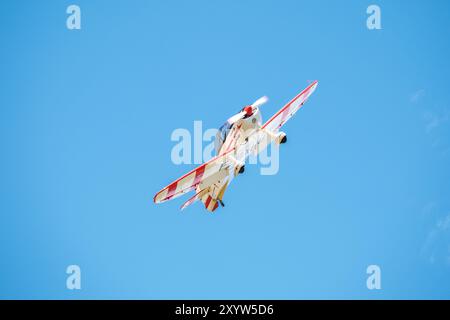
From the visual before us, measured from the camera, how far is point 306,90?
3797cm

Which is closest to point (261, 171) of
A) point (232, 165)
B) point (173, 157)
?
point (232, 165)

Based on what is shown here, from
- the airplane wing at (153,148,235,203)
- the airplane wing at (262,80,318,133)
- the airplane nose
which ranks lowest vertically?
the airplane wing at (153,148,235,203)

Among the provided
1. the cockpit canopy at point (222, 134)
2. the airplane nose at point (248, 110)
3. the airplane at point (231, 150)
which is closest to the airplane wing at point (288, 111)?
the airplane at point (231, 150)

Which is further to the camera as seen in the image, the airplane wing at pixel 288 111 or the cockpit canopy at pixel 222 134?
the airplane wing at pixel 288 111

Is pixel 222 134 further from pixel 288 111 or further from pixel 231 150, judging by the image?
pixel 288 111

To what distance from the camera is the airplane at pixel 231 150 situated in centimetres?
3231

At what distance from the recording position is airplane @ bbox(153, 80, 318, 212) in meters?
32.3

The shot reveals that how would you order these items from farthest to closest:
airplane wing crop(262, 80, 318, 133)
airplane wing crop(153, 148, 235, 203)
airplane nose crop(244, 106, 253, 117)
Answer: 1. airplane wing crop(262, 80, 318, 133)
2. airplane nose crop(244, 106, 253, 117)
3. airplane wing crop(153, 148, 235, 203)

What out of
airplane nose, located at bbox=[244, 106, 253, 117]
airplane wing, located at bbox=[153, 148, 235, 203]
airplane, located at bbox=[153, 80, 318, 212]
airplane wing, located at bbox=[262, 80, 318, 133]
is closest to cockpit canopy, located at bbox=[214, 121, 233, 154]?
airplane, located at bbox=[153, 80, 318, 212]

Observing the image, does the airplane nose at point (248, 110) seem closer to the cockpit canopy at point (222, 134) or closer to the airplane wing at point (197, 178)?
the cockpit canopy at point (222, 134)

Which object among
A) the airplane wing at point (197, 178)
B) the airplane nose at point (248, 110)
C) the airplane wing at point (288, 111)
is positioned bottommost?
the airplane wing at point (197, 178)

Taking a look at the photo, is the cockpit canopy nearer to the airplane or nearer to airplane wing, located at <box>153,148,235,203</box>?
the airplane

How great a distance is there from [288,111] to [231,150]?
16.3 feet

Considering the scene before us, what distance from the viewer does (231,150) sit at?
33656 mm
